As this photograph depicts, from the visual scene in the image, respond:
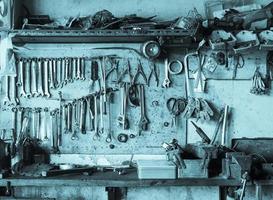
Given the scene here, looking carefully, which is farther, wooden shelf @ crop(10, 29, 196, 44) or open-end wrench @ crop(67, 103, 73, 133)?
open-end wrench @ crop(67, 103, 73, 133)

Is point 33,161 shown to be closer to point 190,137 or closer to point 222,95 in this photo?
point 190,137

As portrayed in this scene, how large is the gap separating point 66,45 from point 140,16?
0.48 metres

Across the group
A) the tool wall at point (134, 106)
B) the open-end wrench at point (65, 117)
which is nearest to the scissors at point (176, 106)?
the tool wall at point (134, 106)

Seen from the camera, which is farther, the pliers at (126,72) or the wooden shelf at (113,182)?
the pliers at (126,72)

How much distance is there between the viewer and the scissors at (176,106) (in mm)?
2732

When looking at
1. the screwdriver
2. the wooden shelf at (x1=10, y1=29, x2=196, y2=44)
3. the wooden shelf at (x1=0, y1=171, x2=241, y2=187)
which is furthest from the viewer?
the screwdriver

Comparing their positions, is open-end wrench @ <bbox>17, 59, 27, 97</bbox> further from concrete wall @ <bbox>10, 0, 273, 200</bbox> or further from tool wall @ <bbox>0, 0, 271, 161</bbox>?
concrete wall @ <bbox>10, 0, 273, 200</bbox>

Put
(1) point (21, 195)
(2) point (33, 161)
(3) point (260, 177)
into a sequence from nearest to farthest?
(3) point (260, 177) < (1) point (21, 195) < (2) point (33, 161)

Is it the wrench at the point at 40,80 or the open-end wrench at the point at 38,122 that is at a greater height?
the wrench at the point at 40,80

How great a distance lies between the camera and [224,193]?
2475 mm

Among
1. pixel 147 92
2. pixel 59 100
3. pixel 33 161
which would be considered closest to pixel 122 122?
pixel 147 92

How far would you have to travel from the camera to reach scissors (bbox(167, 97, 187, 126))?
2.73m

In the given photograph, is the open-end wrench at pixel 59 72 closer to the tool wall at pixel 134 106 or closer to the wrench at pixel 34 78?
the tool wall at pixel 134 106

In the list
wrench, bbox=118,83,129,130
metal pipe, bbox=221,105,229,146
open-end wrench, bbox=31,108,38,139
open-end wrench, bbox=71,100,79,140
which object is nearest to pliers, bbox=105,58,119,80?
wrench, bbox=118,83,129,130
